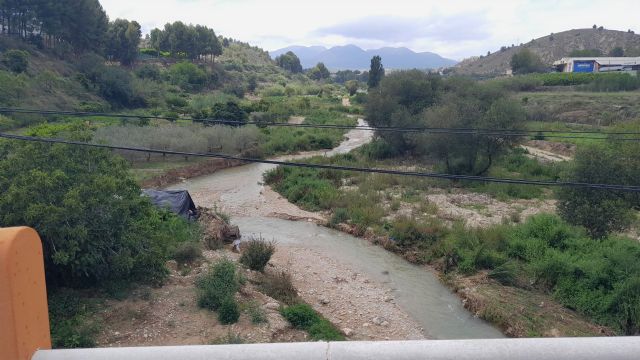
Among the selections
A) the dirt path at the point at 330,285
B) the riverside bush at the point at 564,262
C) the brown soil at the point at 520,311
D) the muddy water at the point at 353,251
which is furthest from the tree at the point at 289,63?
the brown soil at the point at 520,311

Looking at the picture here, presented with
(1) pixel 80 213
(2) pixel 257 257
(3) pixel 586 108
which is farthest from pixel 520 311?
(3) pixel 586 108

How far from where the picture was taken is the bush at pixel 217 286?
10.8m

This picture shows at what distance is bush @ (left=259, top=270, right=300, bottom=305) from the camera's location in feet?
40.9

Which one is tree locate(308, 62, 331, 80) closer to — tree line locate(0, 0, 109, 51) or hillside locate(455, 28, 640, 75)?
hillside locate(455, 28, 640, 75)

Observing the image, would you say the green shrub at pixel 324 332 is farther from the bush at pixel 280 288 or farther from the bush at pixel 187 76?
the bush at pixel 187 76

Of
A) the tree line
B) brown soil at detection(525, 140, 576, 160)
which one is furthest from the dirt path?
the tree line

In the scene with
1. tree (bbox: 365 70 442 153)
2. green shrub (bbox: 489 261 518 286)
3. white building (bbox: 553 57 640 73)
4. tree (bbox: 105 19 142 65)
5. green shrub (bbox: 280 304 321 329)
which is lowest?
green shrub (bbox: 489 261 518 286)

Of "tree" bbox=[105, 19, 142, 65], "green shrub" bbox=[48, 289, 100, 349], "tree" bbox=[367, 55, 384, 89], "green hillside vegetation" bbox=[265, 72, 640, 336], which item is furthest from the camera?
"tree" bbox=[367, 55, 384, 89]

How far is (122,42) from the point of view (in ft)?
192

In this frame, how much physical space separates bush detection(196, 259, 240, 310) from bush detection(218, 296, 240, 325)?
0.46 feet

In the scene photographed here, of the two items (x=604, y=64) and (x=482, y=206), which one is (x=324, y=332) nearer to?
(x=482, y=206)

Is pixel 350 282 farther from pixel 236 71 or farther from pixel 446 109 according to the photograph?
pixel 236 71

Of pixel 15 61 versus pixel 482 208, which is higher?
pixel 15 61

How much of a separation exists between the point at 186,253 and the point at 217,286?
106 inches
